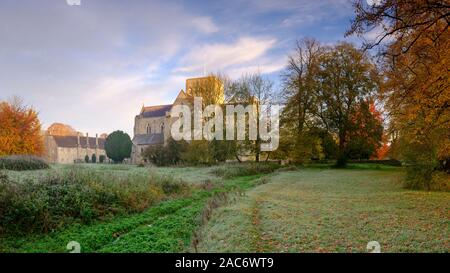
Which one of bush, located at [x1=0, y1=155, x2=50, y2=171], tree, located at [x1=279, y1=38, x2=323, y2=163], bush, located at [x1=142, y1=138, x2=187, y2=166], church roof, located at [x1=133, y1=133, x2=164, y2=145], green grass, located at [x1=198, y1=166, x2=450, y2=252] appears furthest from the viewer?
church roof, located at [x1=133, y1=133, x2=164, y2=145]

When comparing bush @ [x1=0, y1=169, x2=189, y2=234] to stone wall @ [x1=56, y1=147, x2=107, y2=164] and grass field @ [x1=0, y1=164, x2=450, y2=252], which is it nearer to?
grass field @ [x1=0, y1=164, x2=450, y2=252]

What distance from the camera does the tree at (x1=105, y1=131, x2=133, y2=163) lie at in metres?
36.5

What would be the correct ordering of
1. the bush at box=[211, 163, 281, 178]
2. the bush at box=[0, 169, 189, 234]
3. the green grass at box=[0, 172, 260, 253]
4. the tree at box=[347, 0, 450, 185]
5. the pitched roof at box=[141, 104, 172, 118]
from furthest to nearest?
the pitched roof at box=[141, 104, 172, 118] → the bush at box=[211, 163, 281, 178] → the bush at box=[0, 169, 189, 234] → the tree at box=[347, 0, 450, 185] → the green grass at box=[0, 172, 260, 253]

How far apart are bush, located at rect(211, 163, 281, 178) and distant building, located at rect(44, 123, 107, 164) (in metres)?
7.97

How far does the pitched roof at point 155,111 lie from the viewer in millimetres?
48250

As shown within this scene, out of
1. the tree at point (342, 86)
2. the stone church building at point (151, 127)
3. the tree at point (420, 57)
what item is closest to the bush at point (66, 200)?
the tree at point (420, 57)

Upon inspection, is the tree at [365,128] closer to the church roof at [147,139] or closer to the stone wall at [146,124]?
the church roof at [147,139]

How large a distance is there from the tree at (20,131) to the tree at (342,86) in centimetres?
2039

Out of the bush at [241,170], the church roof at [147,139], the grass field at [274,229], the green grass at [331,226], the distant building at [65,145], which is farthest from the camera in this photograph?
the church roof at [147,139]

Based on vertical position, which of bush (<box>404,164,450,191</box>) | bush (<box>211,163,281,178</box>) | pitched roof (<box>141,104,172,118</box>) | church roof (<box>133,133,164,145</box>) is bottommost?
bush (<box>211,163,281,178</box>)

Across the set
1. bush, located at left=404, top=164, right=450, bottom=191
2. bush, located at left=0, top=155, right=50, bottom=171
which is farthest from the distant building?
bush, located at left=404, top=164, right=450, bottom=191

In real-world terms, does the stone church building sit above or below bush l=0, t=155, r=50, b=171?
above
